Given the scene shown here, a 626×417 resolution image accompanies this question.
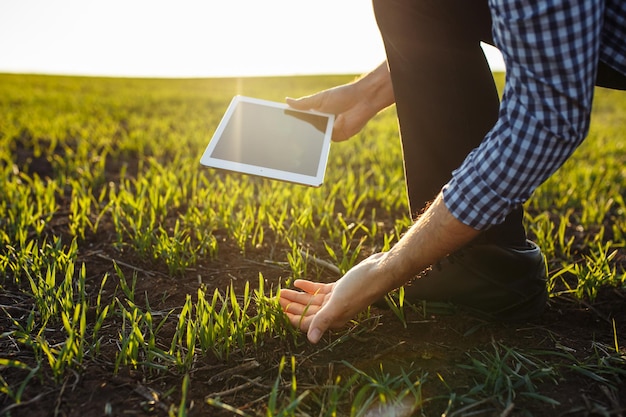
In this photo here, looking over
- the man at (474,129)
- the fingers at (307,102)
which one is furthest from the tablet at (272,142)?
the man at (474,129)

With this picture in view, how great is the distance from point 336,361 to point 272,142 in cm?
119

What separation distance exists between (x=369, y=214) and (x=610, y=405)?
6.31 feet

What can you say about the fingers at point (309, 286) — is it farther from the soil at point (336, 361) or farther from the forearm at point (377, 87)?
the forearm at point (377, 87)

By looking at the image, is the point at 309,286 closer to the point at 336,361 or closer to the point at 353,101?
the point at 336,361

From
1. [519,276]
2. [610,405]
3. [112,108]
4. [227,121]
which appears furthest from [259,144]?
[112,108]

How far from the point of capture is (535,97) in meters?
1.26

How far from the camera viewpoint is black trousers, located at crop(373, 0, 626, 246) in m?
1.87

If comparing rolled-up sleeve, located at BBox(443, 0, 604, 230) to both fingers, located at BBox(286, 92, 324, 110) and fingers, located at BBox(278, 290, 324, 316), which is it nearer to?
fingers, located at BBox(278, 290, 324, 316)

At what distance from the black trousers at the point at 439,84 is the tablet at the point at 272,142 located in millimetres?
566

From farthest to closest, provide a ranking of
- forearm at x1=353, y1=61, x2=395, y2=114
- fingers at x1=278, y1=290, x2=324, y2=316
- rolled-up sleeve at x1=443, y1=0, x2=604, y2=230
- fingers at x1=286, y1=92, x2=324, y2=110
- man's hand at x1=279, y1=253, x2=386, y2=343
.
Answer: fingers at x1=286, y1=92, x2=324, y2=110 < forearm at x1=353, y1=61, x2=395, y2=114 < fingers at x1=278, y1=290, x2=324, y2=316 < man's hand at x1=279, y1=253, x2=386, y2=343 < rolled-up sleeve at x1=443, y1=0, x2=604, y2=230

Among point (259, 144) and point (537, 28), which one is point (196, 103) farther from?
point (537, 28)

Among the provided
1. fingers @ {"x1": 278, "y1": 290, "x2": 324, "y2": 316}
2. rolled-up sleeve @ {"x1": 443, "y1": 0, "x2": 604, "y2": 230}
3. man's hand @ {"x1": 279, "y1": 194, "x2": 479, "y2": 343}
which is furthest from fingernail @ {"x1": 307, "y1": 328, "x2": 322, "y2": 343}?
rolled-up sleeve @ {"x1": 443, "y1": 0, "x2": 604, "y2": 230}

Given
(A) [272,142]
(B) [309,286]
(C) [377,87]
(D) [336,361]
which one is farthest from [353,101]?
(D) [336,361]

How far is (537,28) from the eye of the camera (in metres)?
1.19
